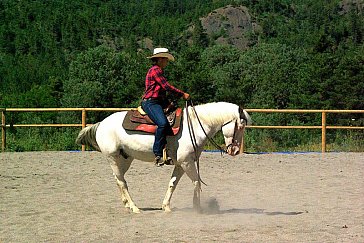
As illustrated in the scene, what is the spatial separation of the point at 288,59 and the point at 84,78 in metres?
24.6

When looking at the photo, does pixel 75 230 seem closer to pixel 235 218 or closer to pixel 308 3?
pixel 235 218

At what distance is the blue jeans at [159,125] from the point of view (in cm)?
774

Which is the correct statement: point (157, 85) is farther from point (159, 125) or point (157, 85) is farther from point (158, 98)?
point (159, 125)

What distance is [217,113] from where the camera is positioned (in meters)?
7.91

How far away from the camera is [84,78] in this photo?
7394 cm

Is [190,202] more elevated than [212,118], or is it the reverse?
[212,118]

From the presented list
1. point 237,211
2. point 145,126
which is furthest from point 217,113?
point 237,211

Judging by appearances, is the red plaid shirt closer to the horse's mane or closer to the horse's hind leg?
the horse's mane

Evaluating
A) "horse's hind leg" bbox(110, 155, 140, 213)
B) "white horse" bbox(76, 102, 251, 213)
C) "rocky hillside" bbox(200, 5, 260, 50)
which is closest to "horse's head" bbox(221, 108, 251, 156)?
"white horse" bbox(76, 102, 251, 213)

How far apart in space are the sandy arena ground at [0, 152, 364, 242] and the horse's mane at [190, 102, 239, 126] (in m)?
1.14

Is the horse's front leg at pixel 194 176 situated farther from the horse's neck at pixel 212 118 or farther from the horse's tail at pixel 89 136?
the horse's tail at pixel 89 136

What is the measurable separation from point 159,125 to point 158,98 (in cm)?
42

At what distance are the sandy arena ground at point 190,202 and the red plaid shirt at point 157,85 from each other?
1.46 m

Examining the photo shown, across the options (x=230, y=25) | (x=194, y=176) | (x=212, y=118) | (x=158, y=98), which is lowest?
(x=230, y=25)
